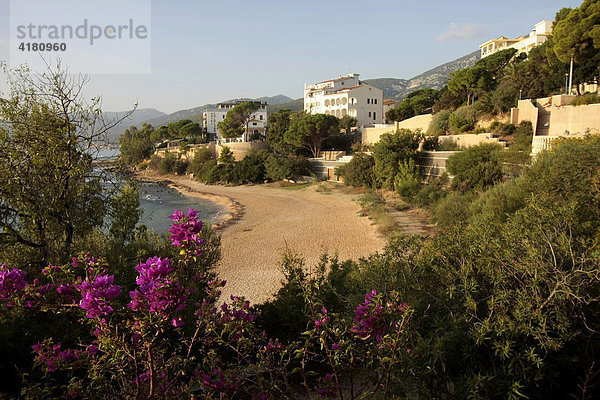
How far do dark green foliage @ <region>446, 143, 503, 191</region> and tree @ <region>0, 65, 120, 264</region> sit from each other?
17.5 meters

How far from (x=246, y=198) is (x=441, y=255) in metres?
27.4

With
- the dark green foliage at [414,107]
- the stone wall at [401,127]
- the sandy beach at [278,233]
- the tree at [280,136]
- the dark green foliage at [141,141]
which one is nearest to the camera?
the sandy beach at [278,233]

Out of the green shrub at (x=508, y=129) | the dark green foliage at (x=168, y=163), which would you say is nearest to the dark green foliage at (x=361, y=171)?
→ the green shrub at (x=508, y=129)

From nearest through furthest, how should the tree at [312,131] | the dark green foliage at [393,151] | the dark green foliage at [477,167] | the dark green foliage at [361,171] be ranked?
the dark green foliage at [477,167]
the dark green foliage at [393,151]
the dark green foliage at [361,171]
the tree at [312,131]

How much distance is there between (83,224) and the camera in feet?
20.6

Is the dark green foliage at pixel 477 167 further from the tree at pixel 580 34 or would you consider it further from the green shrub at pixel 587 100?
the tree at pixel 580 34

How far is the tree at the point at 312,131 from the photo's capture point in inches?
1489

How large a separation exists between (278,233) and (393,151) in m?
11.7

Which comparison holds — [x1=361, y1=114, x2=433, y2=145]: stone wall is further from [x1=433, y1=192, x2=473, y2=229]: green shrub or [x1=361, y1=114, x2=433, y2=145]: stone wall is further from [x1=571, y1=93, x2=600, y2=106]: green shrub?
[x1=433, y1=192, x2=473, y2=229]: green shrub

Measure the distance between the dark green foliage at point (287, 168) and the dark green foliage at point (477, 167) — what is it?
667 inches

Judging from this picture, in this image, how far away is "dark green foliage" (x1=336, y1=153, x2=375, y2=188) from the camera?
1155 inches

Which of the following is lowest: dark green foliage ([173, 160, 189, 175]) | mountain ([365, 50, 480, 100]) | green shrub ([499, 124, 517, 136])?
dark green foliage ([173, 160, 189, 175])

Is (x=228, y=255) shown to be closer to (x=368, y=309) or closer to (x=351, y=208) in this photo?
(x=351, y=208)

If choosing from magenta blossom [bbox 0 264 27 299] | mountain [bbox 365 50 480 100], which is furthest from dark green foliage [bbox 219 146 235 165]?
mountain [bbox 365 50 480 100]
